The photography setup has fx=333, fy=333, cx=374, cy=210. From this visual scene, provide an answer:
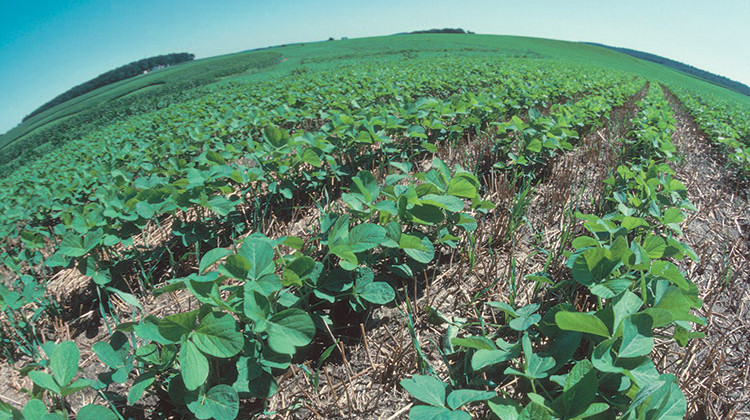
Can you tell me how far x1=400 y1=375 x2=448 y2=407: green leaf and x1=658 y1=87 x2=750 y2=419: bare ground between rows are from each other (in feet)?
2.89

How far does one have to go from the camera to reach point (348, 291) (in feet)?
4.97

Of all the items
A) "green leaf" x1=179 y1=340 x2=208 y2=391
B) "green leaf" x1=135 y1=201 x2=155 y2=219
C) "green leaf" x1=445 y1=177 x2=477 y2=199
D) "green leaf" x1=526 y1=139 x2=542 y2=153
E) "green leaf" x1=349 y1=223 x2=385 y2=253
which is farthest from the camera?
"green leaf" x1=526 y1=139 x2=542 y2=153

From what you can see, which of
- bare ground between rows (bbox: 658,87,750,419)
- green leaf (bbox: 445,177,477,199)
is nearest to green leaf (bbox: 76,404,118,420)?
green leaf (bbox: 445,177,477,199)

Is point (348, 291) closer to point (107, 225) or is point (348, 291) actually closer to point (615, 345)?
point (615, 345)

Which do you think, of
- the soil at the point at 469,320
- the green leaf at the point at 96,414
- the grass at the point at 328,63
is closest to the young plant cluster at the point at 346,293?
the green leaf at the point at 96,414

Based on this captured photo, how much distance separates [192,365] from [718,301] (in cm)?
245

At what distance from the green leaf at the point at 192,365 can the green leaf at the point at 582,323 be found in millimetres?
1073

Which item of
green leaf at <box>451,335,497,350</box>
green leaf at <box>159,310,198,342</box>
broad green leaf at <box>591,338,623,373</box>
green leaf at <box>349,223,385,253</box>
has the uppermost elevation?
green leaf at <box>349,223,385,253</box>

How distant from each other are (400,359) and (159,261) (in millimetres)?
1834

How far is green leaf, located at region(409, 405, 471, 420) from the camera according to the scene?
911mm

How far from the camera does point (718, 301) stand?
1.73 meters

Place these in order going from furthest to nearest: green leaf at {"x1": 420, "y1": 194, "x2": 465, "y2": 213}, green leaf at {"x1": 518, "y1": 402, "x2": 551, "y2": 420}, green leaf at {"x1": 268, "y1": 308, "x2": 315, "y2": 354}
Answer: green leaf at {"x1": 420, "y1": 194, "x2": 465, "y2": 213}, green leaf at {"x1": 268, "y1": 308, "x2": 315, "y2": 354}, green leaf at {"x1": 518, "y1": 402, "x2": 551, "y2": 420}

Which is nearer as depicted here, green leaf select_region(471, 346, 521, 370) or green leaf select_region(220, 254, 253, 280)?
green leaf select_region(471, 346, 521, 370)

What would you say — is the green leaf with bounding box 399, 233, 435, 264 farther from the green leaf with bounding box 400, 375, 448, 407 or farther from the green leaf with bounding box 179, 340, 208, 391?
the green leaf with bounding box 179, 340, 208, 391
